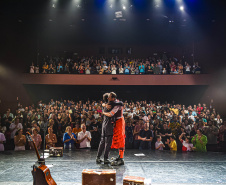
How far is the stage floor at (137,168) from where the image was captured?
342 centimetres

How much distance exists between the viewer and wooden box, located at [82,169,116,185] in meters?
2.66

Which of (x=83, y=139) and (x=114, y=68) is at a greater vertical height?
(x=114, y=68)

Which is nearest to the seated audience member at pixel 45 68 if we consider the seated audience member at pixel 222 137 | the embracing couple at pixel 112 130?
the embracing couple at pixel 112 130

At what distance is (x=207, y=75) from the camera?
1359 centimetres

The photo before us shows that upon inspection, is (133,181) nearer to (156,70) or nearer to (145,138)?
(145,138)

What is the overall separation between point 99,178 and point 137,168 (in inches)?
66.0

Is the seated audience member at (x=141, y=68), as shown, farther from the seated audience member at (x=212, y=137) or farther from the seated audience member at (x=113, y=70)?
the seated audience member at (x=212, y=137)

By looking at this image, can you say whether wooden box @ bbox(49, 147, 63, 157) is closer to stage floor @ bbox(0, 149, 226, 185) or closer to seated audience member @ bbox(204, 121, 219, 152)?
stage floor @ bbox(0, 149, 226, 185)

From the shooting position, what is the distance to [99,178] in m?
2.67

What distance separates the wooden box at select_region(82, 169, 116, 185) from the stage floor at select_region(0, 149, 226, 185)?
2.01ft

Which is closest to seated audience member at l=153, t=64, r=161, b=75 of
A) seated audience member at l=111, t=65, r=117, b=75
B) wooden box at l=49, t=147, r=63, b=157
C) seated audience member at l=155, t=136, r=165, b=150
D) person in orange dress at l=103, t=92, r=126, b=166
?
seated audience member at l=111, t=65, r=117, b=75

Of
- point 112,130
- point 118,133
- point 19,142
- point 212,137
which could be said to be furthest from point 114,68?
point 112,130

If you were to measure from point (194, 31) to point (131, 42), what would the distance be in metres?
4.82

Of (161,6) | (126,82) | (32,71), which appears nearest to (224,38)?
(161,6)
